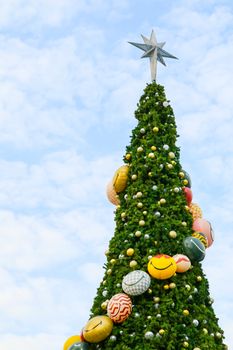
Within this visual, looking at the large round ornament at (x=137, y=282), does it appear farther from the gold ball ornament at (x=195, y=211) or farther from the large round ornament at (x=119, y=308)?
the gold ball ornament at (x=195, y=211)

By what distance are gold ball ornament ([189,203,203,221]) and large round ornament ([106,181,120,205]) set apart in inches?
62.6

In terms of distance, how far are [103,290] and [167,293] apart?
1348 mm

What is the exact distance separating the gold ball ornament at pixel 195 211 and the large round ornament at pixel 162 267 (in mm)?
1952

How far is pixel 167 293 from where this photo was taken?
10.3m

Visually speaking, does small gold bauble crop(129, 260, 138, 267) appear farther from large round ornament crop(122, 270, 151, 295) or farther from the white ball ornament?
the white ball ornament

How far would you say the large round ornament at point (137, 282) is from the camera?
33.3 feet

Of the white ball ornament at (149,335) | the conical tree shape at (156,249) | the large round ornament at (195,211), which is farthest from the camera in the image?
the large round ornament at (195,211)

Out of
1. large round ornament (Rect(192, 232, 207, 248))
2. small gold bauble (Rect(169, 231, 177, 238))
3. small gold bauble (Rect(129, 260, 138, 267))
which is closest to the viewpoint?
small gold bauble (Rect(129, 260, 138, 267))

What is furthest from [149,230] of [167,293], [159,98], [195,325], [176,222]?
[159,98]

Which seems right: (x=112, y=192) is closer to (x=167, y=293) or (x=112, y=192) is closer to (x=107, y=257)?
(x=107, y=257)

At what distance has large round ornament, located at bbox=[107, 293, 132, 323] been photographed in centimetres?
1010

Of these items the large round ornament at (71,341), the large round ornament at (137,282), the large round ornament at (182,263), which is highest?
the large round ornament at (182,263)

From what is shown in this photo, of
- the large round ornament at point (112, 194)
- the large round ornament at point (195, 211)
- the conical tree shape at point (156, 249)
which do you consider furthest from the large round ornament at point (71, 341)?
the large round ornament at point (195, 211)

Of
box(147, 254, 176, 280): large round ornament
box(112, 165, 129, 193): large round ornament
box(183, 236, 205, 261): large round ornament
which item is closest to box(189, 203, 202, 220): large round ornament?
box(183, 236, 205, 261): large round ornament
